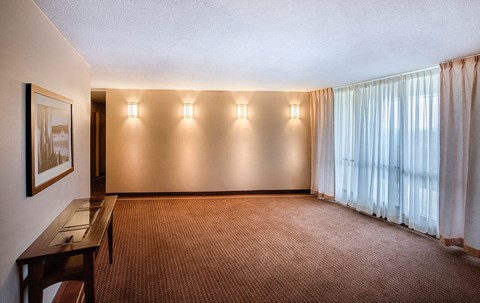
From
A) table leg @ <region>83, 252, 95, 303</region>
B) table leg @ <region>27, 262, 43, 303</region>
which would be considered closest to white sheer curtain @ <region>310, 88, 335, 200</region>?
table leg @ <region>83, 252, 95, 303</region>

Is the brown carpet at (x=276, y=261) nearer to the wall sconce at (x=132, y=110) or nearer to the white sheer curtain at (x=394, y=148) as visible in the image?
the white sheer curtain at (x=394, y=148)

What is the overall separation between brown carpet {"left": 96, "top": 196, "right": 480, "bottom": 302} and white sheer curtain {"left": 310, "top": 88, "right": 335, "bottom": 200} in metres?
1.29

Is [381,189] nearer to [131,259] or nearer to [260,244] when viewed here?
[260,244]

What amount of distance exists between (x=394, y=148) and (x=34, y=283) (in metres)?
4.88

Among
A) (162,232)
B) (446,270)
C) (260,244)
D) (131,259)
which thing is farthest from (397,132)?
(131,259)

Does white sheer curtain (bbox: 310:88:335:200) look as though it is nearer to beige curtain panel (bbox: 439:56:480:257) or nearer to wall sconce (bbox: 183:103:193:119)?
beige curtain panel (bbox: 439:56:480:257)

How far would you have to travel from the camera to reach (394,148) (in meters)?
4.82

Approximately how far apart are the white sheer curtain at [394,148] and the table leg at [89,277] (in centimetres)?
428

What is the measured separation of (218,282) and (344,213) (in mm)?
3306

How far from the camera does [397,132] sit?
477cm

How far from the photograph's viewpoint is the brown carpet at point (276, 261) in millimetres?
2674

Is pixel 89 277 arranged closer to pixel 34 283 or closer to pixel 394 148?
pixel 34 283

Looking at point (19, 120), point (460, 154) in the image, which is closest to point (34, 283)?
point (19, 120)

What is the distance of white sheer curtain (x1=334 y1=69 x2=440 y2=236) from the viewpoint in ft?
13.9
